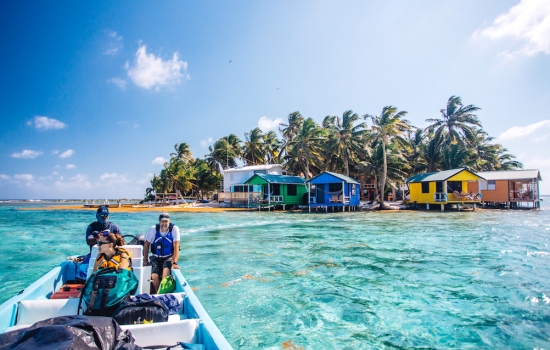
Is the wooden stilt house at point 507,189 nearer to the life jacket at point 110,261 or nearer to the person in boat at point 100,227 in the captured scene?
the person in boat at point 100,227

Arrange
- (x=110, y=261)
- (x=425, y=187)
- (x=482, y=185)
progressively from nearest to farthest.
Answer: (x=110, y=261)
(x=425, y=187)
(x=482, y=185)

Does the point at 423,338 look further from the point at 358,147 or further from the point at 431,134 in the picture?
Answer: the point at 431,134

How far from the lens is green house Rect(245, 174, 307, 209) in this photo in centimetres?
3712

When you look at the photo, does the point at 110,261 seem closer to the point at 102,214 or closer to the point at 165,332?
the point at 165,332

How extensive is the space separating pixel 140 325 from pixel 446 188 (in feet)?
117

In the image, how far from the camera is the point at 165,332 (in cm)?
337

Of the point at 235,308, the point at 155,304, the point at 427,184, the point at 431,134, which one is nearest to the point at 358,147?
the point at 427,184

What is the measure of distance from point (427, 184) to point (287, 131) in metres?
23.5

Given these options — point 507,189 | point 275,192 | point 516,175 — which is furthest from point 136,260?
point 507,189

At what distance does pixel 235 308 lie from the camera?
652 cm

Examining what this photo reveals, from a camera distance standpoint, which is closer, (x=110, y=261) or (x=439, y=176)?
(x=110, y=261)

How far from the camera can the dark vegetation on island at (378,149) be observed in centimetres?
3741

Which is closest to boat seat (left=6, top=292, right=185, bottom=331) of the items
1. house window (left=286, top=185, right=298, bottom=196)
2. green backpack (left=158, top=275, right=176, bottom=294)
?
green backpack (left=158, top=275, right=176, bottom=294)

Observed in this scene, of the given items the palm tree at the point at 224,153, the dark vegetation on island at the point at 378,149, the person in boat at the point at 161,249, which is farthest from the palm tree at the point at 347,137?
the person in boat at the point at 161,249
